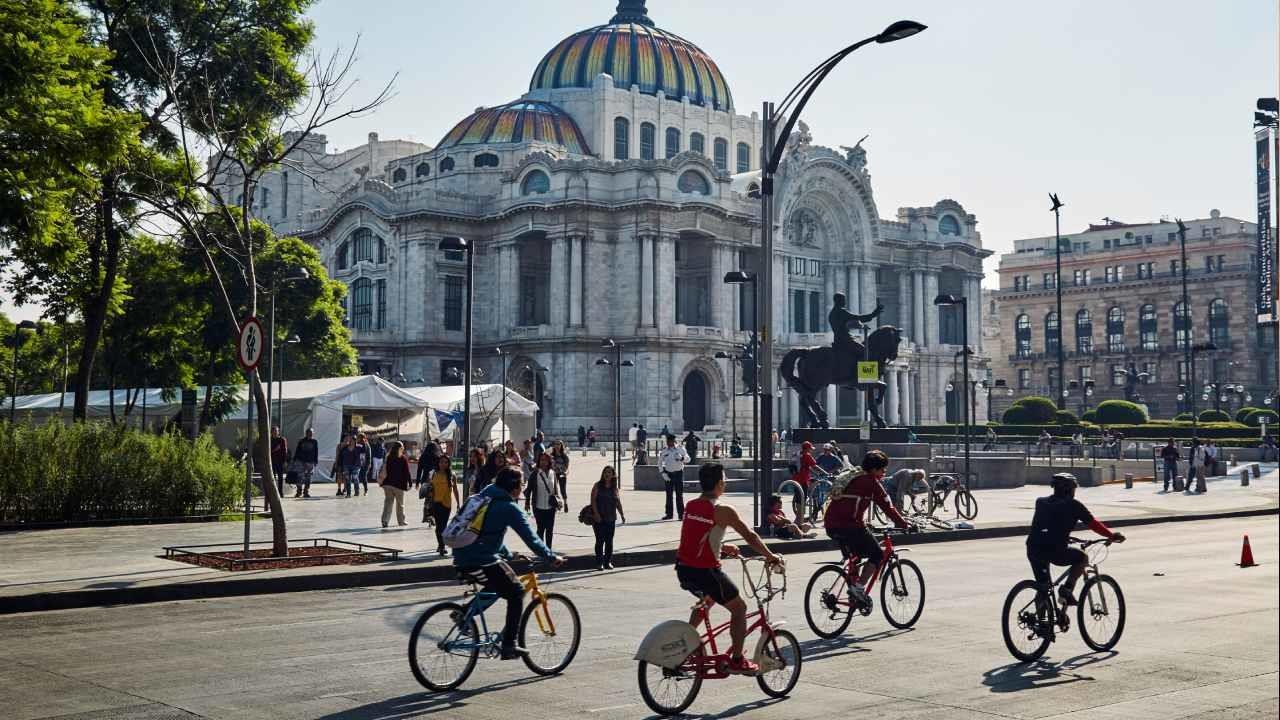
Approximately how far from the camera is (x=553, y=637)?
34.6 ft

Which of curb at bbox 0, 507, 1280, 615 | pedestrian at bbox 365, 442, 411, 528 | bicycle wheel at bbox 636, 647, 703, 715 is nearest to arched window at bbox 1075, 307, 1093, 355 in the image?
curb at bbox 0, 507, 1280, 615

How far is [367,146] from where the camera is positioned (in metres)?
114

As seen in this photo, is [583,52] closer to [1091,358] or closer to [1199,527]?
[1091,358]

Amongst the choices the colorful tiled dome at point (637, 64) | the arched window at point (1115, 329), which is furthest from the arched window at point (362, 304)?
the arched window at point (1115, 329)

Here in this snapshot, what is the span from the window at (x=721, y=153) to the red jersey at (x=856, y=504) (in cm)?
9378

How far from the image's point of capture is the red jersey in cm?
1230

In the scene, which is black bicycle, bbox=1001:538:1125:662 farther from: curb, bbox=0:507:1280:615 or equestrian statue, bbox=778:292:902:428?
equestrian statue, bbox=778:292:902:428

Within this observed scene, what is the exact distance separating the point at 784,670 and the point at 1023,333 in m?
133

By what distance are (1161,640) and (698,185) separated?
75.4 metres

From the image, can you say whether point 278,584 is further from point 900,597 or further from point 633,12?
point 633,12

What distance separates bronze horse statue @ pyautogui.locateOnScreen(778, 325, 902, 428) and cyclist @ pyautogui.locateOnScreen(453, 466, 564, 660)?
29.3 metres

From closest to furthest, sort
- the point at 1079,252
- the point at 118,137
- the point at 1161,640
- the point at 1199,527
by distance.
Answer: the point at 1161,640 → the point at 118,137 → the point at 1199,527 → the point at 1079,252

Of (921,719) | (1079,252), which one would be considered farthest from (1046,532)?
(1079,252)

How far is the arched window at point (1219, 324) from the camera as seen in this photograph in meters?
120
